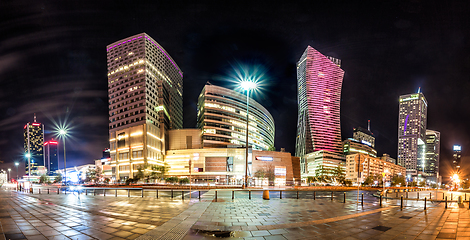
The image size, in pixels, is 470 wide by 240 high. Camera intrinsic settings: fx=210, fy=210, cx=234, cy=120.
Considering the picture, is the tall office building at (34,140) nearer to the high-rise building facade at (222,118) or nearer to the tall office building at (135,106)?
the tall office building at (135,106)

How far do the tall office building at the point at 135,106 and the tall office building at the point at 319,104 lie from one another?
12695 centimetres

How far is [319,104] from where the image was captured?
178750mm

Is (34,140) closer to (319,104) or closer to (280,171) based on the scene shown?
(280,171)

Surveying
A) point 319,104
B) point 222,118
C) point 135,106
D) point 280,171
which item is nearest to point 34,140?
point 135,106

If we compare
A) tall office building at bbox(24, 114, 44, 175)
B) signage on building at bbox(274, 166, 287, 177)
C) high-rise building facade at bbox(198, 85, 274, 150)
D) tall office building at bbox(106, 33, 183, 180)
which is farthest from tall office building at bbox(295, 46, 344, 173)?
tall office building at bbox(24, 114, 44, 175)

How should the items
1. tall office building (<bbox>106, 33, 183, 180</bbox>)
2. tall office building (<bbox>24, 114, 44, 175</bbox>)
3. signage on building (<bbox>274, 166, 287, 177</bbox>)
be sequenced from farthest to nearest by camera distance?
tall office building (<bbox>24, 114, 44, 175</bbox>)
signage on building (<bbox>274, 166, 287, 177</bbox>)
tall office building (<bbox>106, 33, 183, 180</bbox>)

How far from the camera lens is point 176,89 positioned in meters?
130

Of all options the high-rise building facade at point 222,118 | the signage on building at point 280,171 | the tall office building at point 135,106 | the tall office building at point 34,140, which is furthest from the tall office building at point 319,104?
the tall office building at point 34,140

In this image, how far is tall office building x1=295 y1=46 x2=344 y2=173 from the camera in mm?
178500

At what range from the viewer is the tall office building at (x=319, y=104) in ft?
586

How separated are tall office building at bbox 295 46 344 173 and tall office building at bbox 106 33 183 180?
416 feet

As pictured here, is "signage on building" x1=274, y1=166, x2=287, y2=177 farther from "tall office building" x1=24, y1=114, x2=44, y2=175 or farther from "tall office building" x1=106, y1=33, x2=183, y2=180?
"tall office building" x1=24, y1=114, x2=44, y2=175

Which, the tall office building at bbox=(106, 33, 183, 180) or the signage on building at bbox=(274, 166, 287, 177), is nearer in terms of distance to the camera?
the tall office building at bbox=(106, 33, 183, 180)

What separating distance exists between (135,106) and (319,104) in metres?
146
